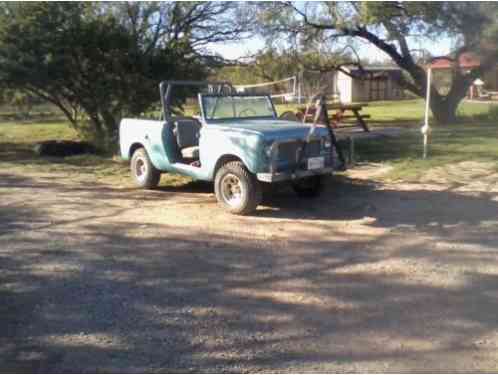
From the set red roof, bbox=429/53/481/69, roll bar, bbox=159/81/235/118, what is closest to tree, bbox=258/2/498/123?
red roof, bbox=429/53/481/69

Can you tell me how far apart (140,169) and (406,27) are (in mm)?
12111

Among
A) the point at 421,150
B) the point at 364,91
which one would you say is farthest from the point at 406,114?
the point at 364,91

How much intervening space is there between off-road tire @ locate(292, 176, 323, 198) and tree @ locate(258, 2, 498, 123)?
9794mm

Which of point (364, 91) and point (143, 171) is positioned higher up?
point (364, 91)

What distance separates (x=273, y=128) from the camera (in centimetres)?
746

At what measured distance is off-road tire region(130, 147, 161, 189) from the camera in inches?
364

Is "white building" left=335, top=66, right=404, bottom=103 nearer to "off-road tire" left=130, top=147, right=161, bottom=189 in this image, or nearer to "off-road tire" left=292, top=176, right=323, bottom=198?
"off-road tire" left=130, top=147, right=161, bottom=189

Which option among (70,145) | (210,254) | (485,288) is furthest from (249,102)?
(70,145)

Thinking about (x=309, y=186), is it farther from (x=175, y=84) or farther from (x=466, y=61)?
(x=466, y=61)

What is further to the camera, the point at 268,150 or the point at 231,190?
the point at 231,190

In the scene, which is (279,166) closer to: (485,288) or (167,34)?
(485,288)

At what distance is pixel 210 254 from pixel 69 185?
16.4 ft

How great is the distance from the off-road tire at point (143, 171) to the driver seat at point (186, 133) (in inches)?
32.3

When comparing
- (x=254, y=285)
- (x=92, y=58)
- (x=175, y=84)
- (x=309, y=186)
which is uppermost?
(x=92, y=58)
